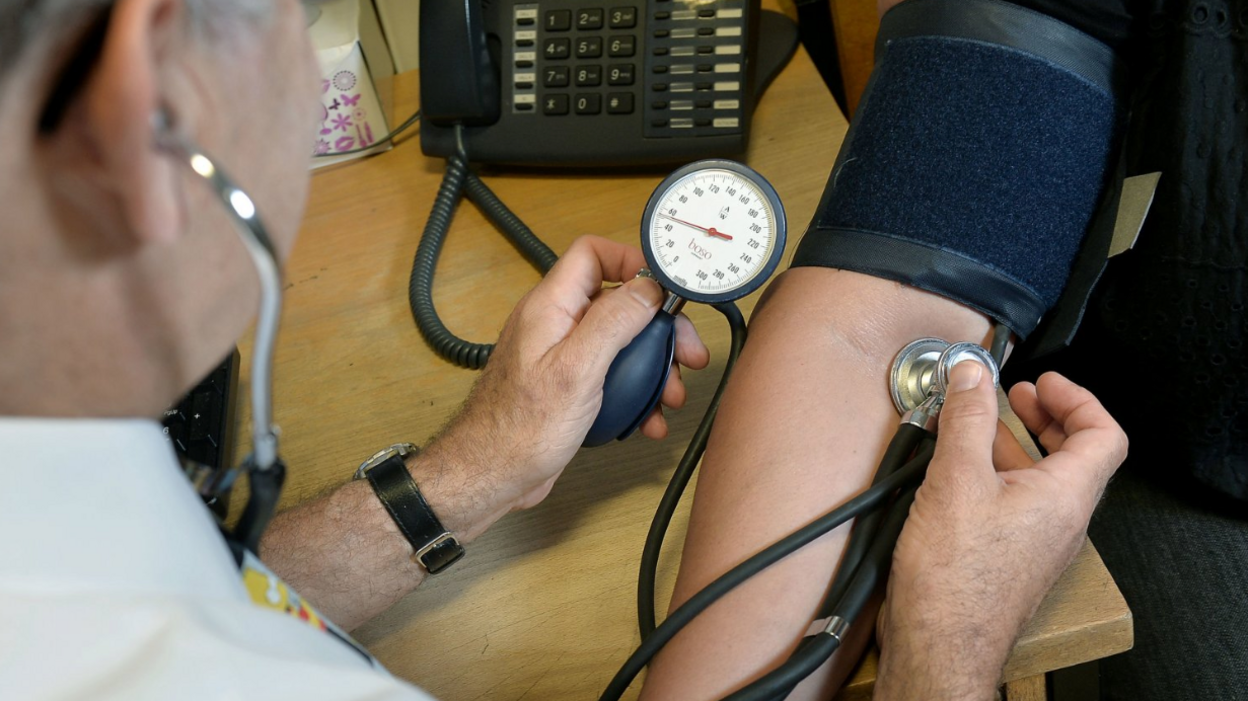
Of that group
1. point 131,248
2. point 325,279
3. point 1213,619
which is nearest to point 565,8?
point 325,279

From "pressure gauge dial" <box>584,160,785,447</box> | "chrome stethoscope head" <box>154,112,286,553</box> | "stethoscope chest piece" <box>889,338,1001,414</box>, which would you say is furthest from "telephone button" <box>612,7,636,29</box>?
"chrome stethoscope head" <box>154,112,286,553</box>

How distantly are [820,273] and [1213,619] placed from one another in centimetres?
54

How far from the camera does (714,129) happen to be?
3.35ft

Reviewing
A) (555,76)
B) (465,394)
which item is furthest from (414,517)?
(555,76)

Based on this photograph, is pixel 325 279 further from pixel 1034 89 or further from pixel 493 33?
pixel 1034 89

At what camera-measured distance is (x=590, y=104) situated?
1.05 meters

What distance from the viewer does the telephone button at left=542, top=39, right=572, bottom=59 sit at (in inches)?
41.6

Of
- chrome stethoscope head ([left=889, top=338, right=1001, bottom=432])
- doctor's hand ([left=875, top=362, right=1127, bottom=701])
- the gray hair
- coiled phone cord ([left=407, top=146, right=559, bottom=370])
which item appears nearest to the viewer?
the gray hair

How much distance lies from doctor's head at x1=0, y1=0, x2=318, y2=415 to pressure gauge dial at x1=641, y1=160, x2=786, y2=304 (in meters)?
0.35

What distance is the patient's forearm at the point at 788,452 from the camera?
694 mm

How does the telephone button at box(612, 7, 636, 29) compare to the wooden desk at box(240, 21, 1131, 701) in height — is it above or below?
above

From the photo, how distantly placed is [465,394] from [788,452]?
325 mm

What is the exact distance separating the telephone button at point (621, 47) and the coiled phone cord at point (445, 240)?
20cm

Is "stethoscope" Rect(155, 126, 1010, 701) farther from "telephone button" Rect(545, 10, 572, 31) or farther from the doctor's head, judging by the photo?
"telephone button" Rect(545, 10, 572, 31)
